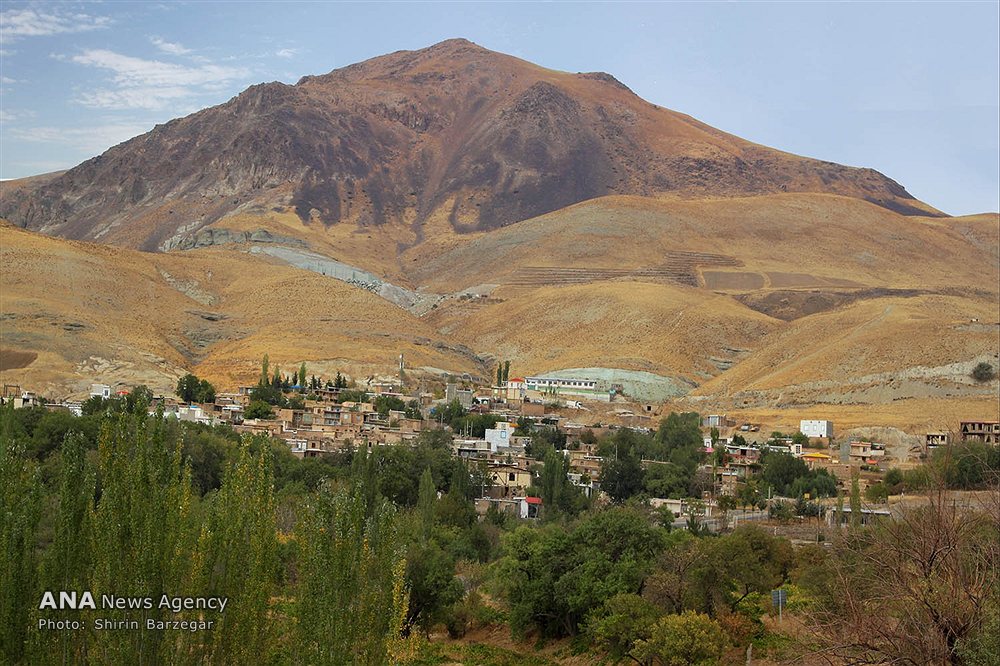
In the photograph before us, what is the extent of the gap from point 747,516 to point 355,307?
3202 inches

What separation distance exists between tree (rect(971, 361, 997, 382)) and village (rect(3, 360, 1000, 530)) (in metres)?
15.1

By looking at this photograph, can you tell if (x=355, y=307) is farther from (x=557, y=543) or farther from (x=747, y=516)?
(x=557, y=543)

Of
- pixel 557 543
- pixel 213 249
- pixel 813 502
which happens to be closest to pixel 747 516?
pixel 813 502

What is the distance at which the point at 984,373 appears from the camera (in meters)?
92.4

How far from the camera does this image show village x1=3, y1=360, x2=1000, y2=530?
5491 centimetres

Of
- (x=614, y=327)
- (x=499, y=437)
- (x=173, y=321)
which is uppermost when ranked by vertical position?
(x=614, y=327)

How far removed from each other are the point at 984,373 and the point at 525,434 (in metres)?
37.9

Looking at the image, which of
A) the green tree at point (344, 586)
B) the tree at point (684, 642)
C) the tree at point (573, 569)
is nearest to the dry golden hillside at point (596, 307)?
the tree at point (573, 569)

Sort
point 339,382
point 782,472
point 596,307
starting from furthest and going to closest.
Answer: point 596,307, point 339,382, point 782,472

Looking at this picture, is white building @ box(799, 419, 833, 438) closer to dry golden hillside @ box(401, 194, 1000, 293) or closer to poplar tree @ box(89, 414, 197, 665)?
poplar tree @ box(89, 414, 197, 665)

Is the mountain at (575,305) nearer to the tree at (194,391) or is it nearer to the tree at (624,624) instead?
the tree at (194,391)

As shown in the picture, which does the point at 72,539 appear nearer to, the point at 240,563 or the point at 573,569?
the point at 240,563

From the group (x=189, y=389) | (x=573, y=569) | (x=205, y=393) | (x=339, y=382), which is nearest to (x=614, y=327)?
(x=339, y=382)

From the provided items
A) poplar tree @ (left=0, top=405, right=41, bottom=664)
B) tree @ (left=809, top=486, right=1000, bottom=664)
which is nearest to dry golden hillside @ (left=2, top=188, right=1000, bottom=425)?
poplar tree @ (left=0, top=405, right=41, bottom=664)
